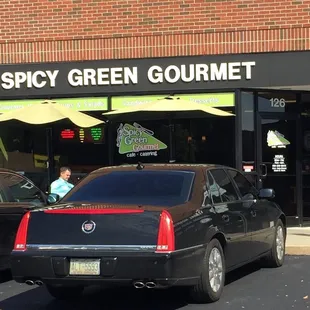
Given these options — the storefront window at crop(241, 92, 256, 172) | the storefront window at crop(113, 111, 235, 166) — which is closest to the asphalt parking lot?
the storefront window at crop(241, 92, 256, 172)

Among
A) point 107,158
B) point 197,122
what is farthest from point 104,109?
point 197,122

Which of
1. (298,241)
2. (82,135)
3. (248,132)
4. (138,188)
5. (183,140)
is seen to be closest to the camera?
(138,188)

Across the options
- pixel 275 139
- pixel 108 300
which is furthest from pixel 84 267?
pixel 275 139

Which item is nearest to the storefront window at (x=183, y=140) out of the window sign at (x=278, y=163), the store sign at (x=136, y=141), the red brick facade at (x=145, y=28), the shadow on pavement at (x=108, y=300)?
the store sign at (x=136, y=141)

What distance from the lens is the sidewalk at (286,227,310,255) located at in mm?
9666

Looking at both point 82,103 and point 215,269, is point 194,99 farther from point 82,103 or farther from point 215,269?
point 215,269

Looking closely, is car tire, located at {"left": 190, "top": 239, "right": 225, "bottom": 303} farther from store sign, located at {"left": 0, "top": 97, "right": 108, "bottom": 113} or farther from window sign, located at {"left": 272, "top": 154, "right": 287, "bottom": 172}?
store sign, located at {"left": 0, "top": 97, "right": 108, "bottom": 113}

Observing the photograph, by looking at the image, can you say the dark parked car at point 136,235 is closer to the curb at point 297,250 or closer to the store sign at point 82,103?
the curb at point 297,250

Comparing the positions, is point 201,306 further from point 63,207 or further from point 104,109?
point 104,109

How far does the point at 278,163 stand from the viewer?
12.8 m

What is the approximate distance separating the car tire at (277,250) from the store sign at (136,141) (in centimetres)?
462

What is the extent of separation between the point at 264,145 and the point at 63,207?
743 centimetres

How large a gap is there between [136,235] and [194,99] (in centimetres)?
712

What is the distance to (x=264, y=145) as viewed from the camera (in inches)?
501
